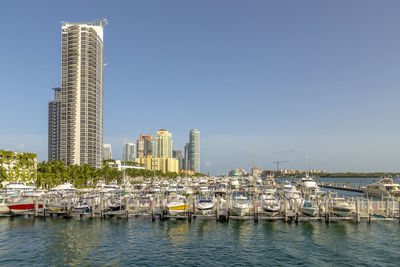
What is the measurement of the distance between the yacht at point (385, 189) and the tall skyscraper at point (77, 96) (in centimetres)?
16178

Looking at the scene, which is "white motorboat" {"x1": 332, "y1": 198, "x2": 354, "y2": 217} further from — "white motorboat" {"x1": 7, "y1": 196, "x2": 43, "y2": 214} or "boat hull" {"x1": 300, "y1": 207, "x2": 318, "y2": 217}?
"white motorboat" {"x1": 7, "y1": 196, "x2": 43, "y2": 214}

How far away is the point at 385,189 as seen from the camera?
102 metres

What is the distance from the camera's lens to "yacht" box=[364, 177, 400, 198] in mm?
98312

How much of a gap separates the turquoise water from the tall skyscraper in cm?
14017

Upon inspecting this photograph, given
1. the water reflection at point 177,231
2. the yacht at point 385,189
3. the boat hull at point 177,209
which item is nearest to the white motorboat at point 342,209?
the water reflection at point 177,231

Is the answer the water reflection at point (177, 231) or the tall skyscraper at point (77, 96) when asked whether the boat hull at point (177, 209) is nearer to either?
the water reflection at point (177, 231)

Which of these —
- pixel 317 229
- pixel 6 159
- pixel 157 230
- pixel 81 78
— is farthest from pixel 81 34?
pixel 317 229

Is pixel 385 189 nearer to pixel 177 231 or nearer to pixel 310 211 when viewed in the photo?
pixel 310 211

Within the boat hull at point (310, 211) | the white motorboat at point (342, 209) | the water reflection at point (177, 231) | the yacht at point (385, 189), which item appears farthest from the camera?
the yacht at point (385, 189)

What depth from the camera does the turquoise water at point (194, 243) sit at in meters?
34.7

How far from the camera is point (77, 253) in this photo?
37031mm

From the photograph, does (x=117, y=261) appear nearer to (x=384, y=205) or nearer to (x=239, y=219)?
(x=239, y=219)

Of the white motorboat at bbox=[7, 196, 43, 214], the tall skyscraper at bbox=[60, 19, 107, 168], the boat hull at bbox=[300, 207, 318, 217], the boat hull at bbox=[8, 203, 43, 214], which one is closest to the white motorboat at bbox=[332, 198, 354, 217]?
the boat hull at bbox=[300, 207, 318, 217]

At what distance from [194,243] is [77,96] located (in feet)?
564
